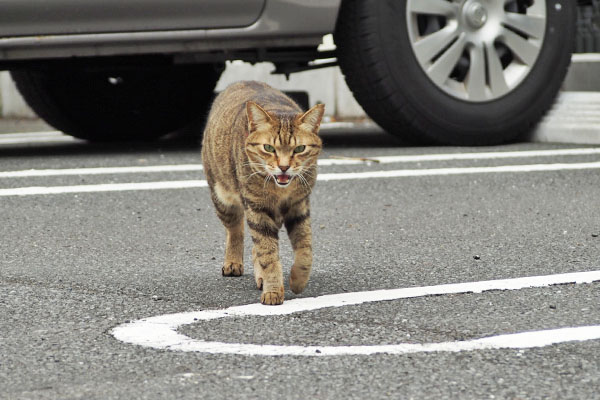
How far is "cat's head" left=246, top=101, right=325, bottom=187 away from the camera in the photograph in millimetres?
3207

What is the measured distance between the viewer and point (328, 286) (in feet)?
11.2

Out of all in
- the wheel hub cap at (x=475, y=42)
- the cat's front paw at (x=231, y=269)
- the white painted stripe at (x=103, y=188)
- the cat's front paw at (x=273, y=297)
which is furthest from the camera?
the wheel hub cap at (x=475, y=42)

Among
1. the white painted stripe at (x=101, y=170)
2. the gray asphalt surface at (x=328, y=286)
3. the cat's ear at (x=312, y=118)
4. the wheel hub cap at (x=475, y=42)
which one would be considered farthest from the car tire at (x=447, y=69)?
the cat's ear at (x=312, y=118)

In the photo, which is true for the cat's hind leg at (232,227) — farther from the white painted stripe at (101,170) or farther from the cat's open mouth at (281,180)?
the white painted stripe at (101,170)

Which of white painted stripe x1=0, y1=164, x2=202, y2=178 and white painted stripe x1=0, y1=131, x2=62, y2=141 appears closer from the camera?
white painted stripe x1=0, y1=164, x2=202, y2=178

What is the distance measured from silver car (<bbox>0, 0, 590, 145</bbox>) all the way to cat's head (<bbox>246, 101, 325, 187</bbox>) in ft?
9.73

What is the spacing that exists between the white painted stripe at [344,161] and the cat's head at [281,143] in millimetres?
2683

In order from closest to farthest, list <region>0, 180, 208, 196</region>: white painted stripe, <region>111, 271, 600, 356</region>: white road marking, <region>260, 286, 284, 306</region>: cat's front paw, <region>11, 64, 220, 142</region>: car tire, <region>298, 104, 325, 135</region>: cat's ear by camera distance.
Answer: <region>111, 271, 600, 356</region>: white road marking → <region>260, 286, 284, 306</region>: cat's front paw → <region>298, 104, 325, 135</region>: cat's ear → <region>0, 180, 208, 196</region>: white painted stripe → <region>11, 64, 220, 142</region>: car tire

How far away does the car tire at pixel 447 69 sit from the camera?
6367mm

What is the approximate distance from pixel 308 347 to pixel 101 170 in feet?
11.5

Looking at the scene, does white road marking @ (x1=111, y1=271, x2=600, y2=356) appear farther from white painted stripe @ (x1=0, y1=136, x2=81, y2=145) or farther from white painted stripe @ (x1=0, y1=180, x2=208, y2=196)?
white painted stripe @ (x1=0, y1=136, x2=81, y2=145)

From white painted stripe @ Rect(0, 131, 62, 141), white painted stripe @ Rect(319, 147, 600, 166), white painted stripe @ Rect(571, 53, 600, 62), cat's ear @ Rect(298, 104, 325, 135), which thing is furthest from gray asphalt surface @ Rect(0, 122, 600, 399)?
white painted stripe @ Rect(0, 131, 62, 141)

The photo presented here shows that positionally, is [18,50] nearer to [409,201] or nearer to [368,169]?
[368,169]

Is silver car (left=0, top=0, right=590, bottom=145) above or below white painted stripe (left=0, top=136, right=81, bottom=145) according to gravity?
above
